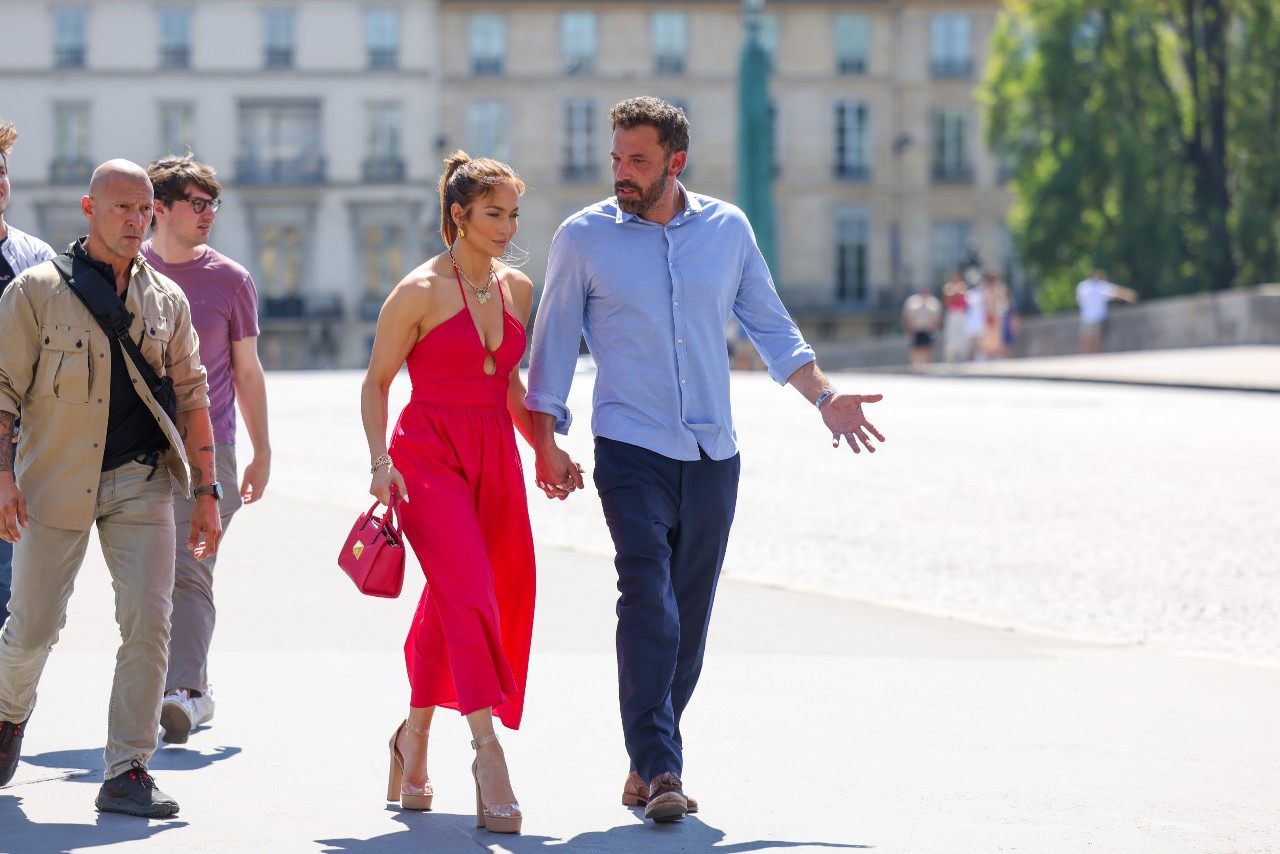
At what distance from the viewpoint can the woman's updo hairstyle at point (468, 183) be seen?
225 inches

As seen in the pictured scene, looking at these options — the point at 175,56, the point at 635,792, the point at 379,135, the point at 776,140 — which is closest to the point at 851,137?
the point at 776,140

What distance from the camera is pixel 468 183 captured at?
572 centimetres

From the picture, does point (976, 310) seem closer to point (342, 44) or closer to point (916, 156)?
point (916, 156)

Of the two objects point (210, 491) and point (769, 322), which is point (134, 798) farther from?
point (769, 322)

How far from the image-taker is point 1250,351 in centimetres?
3195

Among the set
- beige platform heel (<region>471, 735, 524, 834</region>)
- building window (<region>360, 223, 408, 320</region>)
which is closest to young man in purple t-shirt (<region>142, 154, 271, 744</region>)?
beige platform heel (<region>471, 735, 524, 834</region>)

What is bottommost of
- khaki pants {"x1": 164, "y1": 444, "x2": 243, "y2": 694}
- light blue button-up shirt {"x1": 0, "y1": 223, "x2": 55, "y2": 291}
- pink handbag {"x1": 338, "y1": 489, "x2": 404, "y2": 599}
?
khaki pants {"x1": 164, "y1": 444, "x2": 243, "y2": 694}

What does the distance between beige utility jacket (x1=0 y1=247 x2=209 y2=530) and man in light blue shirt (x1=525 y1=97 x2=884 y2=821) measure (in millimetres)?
1165

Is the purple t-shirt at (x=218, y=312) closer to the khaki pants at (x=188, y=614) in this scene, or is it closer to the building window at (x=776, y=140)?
the khaki pants at (x=188, y=614)

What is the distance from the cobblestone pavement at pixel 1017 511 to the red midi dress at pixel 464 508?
4031 millimetres

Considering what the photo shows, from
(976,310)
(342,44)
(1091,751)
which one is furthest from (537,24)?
(1091,751)

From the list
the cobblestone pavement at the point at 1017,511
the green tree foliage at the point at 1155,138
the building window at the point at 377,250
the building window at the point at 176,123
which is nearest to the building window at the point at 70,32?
the building window at the point at 176,123

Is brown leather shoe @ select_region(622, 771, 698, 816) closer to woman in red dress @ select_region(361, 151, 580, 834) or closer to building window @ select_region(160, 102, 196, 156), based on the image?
woman in red dress @ select_region(361, 151, 580, 834)

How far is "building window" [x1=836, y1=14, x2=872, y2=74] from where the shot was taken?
221ft
